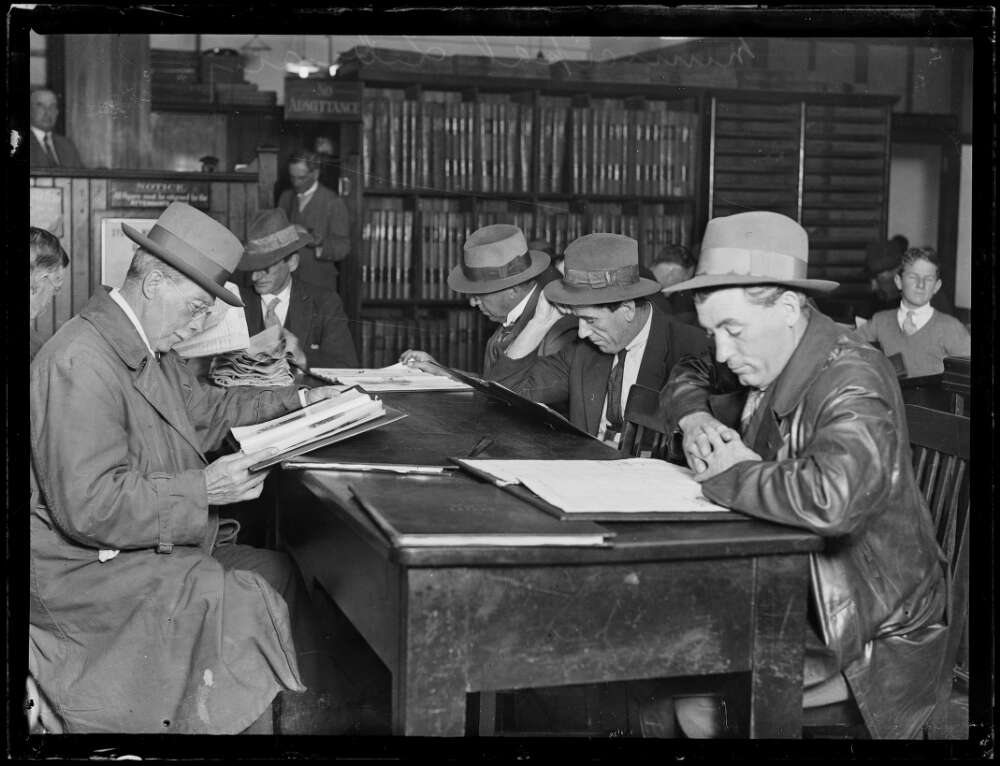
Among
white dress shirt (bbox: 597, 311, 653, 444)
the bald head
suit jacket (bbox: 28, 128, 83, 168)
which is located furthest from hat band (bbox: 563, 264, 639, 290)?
the bald head

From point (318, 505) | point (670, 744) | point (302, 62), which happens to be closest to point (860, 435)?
point (670, 744)

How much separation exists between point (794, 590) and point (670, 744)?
434 mm

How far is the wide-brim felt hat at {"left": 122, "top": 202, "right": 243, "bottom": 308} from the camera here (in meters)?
2.78

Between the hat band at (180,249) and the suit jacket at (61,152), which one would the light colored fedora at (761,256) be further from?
the suit jacket at (61,152)

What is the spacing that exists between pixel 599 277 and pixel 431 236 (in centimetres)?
388

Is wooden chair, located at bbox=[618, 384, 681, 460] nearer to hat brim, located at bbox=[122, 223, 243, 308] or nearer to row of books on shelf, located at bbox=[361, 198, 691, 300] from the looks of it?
hat brim, located at bbox=[122, 223, 243, 308]

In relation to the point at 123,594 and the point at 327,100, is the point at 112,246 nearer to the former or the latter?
the point at 327,100

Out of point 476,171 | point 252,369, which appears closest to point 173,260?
point 252,369

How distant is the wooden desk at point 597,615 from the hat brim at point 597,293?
1.87 metres

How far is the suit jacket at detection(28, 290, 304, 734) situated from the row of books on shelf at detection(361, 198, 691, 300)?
4983 mm

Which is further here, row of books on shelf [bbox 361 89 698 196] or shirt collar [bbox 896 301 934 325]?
row of books on shelf [bbox 361 89 698 196]

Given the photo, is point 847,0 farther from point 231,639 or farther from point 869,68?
point 869,68

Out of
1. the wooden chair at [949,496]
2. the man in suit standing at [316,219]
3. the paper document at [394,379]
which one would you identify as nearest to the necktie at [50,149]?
the man in suit standing at [316,219]

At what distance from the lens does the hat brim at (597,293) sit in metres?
3.85
